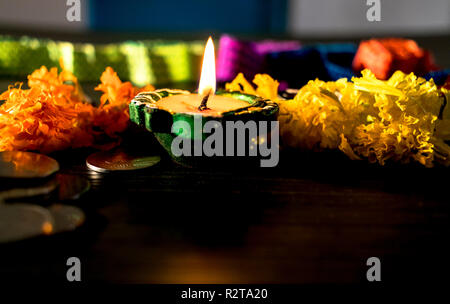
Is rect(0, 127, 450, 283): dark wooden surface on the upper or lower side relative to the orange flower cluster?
lower

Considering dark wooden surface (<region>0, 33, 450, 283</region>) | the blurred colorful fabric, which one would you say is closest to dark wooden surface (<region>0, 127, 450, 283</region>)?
dark wooden surface (<region>0, 33, 450, 283</region>)

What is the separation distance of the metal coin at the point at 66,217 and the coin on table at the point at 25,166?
5cm

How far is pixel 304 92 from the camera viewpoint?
2.26 ft

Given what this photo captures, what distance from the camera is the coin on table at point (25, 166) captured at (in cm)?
49

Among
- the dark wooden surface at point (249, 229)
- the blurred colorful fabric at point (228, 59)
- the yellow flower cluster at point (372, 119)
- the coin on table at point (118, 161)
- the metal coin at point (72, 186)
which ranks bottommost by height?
the dark wooden surface at point (249, 229)

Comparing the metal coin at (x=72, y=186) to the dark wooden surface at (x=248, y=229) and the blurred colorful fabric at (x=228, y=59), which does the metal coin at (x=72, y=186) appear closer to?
the dark wooden surface at (x=248, y=229)

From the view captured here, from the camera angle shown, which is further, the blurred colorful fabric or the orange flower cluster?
the blurred colorful fabric

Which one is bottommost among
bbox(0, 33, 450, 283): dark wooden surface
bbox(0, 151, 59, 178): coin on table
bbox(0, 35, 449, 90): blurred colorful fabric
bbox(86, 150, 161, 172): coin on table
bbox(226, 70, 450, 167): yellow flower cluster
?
bbox(0, 33, 450, 283): dark wooden surface

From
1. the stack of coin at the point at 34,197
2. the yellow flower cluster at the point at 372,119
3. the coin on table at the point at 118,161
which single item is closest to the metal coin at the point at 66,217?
the stack of coin at the point at 34,197

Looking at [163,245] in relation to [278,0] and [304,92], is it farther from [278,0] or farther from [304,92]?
[278,0]

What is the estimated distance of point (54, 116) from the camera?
2.14 feet

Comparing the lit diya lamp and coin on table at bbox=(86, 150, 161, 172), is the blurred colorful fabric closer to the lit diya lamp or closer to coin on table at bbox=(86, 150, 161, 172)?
the lit diya lamp

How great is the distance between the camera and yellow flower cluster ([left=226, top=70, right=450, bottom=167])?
2.06 feet

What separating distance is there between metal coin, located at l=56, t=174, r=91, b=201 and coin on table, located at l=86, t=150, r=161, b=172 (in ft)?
0.20
